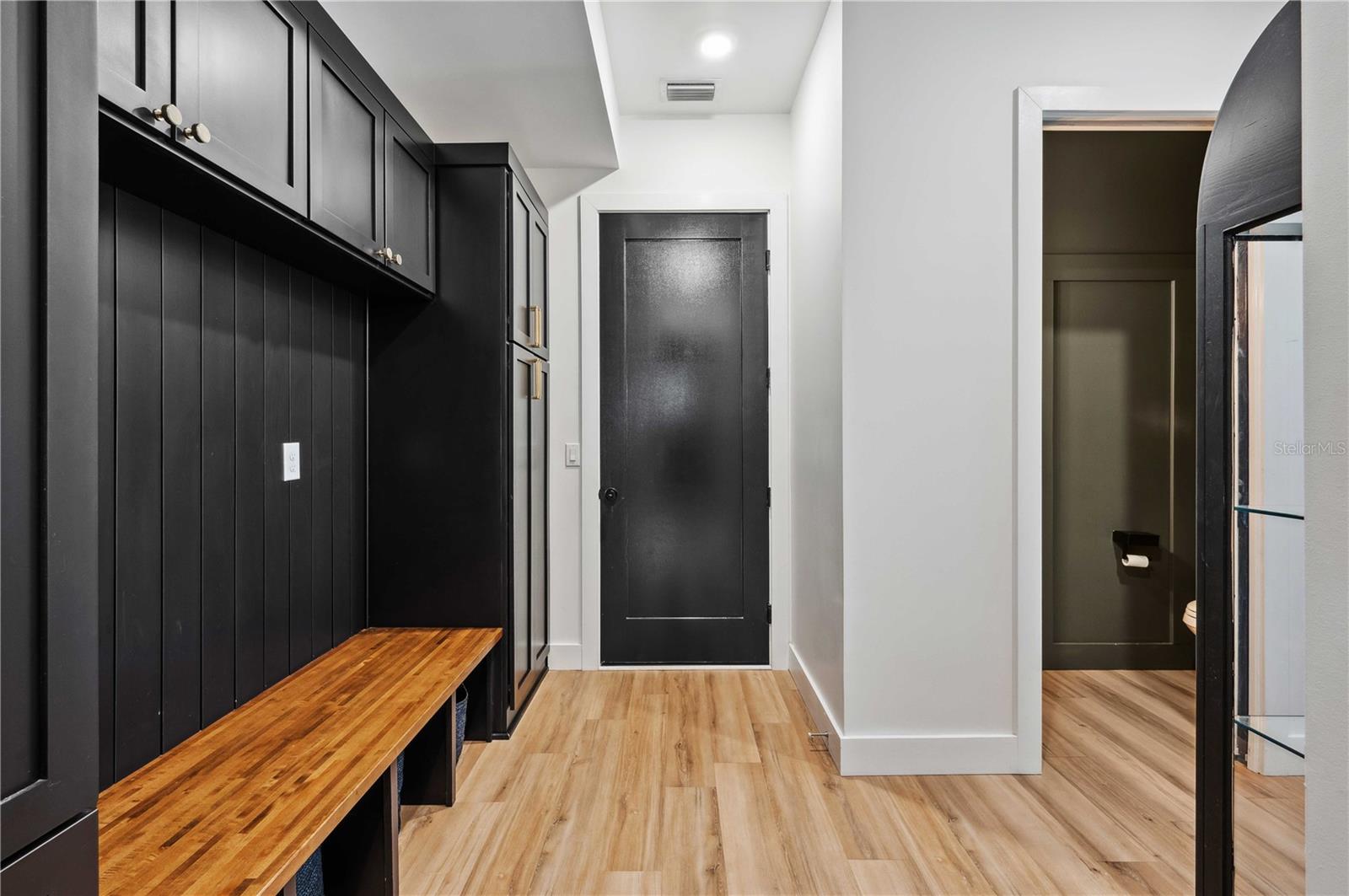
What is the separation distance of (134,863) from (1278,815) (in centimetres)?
189

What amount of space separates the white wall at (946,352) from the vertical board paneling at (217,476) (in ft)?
5.93

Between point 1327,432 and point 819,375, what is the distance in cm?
199

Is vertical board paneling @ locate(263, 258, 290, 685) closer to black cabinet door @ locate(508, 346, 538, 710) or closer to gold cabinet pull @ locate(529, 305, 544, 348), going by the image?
black cabinet door @ locate(508, 346, 538, 710)

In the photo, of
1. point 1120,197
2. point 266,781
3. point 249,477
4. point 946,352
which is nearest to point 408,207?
point 249,477

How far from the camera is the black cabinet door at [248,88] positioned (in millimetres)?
1227

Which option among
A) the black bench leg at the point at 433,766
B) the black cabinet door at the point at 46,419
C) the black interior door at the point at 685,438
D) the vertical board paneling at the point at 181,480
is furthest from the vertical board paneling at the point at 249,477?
the black interior door at the point at 685,438

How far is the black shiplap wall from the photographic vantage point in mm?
1398

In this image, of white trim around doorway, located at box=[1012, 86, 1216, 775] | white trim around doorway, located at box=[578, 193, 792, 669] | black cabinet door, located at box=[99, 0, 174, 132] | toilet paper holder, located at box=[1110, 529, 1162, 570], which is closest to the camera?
black cabinet door, located at box=[99, 0, 174, 132]

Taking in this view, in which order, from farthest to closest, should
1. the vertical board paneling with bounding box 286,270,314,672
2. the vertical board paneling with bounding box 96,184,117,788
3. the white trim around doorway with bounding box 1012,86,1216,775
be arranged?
the white trim around doorway with bounding box 1012,86,1216,775 → the vertical board paneling with bounding box 286,270,314,672 → the vertical board paneling with bounding box 96,184,117,788

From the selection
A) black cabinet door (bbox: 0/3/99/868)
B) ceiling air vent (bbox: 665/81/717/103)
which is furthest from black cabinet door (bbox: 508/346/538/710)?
black cabinet door (bbox: 0/3/99/868)

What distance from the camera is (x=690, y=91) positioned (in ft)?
Result: 10.2

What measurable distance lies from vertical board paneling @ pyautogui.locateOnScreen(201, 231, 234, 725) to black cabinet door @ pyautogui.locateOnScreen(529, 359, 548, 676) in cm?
129

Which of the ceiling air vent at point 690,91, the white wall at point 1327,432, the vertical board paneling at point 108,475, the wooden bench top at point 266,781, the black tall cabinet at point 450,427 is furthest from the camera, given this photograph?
the ceiling air vent at point 690,91

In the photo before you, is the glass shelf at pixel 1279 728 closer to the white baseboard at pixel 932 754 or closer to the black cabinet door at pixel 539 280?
the white baseboard at pixel 932 754
